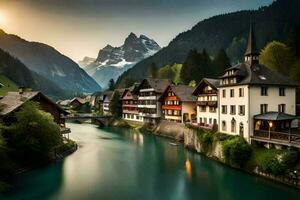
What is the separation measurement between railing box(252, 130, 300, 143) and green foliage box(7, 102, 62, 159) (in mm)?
30108

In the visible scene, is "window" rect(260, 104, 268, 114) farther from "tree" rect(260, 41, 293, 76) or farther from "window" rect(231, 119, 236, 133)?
"tree" rect(260, 41, 293, 76)

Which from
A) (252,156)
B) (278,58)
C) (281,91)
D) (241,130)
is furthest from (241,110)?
(278,58)

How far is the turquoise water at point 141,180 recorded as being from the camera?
37.1 meters

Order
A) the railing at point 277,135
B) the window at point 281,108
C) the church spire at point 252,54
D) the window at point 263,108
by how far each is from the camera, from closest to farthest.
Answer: the railing at point 277,135 < the window at point 263,108 < the window at point 281,108 < the church spire at point 252,54

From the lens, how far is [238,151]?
4562 centimetres

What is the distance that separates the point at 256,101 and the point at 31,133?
33.6m

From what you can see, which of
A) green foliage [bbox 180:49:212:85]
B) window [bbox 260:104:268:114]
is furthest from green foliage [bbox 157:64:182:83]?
window [bbox 260:104:268:114]

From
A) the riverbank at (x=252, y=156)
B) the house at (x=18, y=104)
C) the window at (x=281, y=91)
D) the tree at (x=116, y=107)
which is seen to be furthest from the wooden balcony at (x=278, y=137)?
the tree at (x=116, y=107)

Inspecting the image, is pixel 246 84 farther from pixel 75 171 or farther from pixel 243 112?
pixel 75 171

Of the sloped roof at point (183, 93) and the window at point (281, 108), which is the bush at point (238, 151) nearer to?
the window at point (281, 108)

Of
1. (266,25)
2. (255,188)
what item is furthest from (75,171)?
(266,25)

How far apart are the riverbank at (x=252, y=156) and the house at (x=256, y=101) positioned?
7.39ft

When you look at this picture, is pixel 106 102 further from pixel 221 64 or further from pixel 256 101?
pixel 256 101

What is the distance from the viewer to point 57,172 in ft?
155
